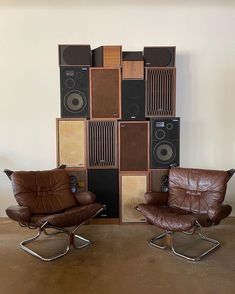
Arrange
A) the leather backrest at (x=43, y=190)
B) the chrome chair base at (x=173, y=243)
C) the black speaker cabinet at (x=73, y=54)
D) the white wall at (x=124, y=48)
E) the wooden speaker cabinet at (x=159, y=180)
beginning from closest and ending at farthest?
the chrome chair base at (x=173, y=243), the leather backrest at (x=43, y=190), the black speaker cabinet at (x=73, y=54), the wooden speaker cabinet at (x=159, y=180), the white wall at (x=124, y=48)

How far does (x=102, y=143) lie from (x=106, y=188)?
0.55 meters

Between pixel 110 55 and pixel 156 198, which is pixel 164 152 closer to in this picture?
pixel 156 198

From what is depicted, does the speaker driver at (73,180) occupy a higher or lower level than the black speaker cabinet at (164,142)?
lower

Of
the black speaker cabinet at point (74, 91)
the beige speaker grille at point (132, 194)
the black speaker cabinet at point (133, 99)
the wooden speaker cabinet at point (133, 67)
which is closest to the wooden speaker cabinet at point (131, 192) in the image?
the beige speaker grille at point (132, 194)

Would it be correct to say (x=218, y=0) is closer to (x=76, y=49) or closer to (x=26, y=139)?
(x=76, y=49)

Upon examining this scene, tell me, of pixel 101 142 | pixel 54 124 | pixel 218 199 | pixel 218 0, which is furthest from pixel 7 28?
pixel 218 199

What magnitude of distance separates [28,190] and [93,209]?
729 mm

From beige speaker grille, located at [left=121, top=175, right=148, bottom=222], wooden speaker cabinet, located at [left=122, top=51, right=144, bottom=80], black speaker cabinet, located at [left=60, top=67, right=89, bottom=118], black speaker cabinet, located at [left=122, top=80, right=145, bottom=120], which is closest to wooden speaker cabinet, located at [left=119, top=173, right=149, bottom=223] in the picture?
beige speaker grille, located at [left=121, top=175, right=148, bottom=222]

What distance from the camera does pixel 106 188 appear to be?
3344 millimetres

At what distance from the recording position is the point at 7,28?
3.49 metres

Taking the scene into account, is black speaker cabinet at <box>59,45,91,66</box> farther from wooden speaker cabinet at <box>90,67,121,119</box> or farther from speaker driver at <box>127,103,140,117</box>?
speaker driver at <box>127,103,140,117</box>

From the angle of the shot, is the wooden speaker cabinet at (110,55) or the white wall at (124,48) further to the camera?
the white wall at (124,48)

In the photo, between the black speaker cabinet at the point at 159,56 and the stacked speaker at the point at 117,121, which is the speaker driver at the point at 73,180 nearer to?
the stacked speaker at the point at 117,121

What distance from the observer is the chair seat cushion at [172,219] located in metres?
2.47
